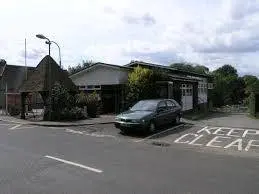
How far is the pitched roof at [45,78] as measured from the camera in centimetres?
2872

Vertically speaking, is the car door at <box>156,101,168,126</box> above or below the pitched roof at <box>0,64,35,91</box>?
below

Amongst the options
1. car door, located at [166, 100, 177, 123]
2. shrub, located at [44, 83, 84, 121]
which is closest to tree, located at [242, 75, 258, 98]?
car door, located at [166, 100, 177, 123]

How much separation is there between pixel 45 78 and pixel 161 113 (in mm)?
11346

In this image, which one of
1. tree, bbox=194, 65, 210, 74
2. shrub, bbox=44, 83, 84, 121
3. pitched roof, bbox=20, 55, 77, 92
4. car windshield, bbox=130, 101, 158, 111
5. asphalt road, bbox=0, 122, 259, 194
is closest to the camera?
asphalt road, bbox=0, 122, 259, 194

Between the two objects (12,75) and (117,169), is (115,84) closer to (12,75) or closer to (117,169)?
(117,169)

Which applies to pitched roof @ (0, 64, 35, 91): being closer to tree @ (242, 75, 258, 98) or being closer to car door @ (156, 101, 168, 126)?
tree @ (242, 75, 258, 98)

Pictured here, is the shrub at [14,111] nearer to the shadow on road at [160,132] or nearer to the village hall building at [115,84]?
the village hall building at [115,84]

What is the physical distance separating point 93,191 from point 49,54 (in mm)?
22619

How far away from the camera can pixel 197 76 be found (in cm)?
4572

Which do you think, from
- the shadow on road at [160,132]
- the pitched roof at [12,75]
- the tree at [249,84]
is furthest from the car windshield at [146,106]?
the pitched roof at [12,75]

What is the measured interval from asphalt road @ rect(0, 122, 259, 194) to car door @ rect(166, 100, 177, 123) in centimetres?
632

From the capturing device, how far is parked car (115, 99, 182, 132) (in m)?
19.0

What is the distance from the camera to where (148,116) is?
19406 mm

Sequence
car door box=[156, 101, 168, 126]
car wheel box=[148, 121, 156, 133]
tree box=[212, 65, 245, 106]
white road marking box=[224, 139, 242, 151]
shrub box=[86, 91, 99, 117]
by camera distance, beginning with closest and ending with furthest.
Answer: white road marking box=[224, 139, 242, 151], car wheel box=[148, 121, 156, 133], car door box=[156, 101, 168, 126], shrub box=[86, 91, 99, 117], tree box=[212, 65, 245, 106]
